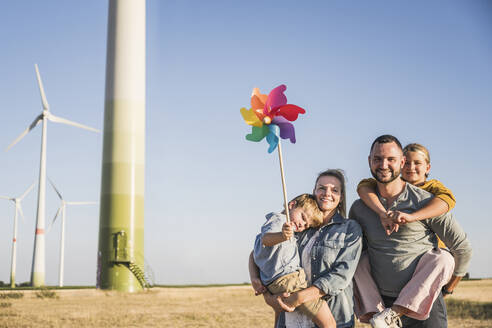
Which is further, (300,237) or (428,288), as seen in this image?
(300,237)

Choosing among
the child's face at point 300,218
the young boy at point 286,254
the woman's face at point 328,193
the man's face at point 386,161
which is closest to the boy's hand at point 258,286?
the young boy at point 286,254

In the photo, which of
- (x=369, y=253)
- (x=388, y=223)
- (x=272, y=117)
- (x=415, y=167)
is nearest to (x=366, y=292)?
(x=369, y=253)

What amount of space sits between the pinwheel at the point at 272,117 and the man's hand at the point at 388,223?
93 centimetres

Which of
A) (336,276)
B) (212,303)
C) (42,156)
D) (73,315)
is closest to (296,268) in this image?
(336,276)

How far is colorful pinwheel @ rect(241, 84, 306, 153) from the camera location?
4.69 metres

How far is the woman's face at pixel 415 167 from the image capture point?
505 cm

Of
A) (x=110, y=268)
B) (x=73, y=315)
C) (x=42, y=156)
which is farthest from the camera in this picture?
(x=42, y=156)

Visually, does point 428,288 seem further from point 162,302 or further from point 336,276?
point 162,302

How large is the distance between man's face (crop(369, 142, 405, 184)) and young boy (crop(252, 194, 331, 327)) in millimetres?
581

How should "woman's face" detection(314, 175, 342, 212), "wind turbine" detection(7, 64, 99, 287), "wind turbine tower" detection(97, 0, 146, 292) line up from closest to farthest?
"woman's face" detection(314, 175, 342, 212)
"wind turbine tower" detection(97, 0, 146, 292)
"wind turbine" detection(7, 64, 99, 287)

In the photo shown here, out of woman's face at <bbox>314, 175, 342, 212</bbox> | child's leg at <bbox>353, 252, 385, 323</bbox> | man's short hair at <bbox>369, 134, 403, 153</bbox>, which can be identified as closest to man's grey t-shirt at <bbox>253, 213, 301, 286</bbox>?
woman's face at <bbox>314, 175, 342, 212</bbox>

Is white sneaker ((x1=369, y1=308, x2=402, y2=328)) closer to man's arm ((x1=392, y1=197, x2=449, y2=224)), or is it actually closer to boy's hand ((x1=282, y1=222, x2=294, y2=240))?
man's arm ((x1=392, y1=197, x2=449, y2=224))

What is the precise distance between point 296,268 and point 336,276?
321 millimetres

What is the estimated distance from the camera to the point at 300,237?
4.86 meters
